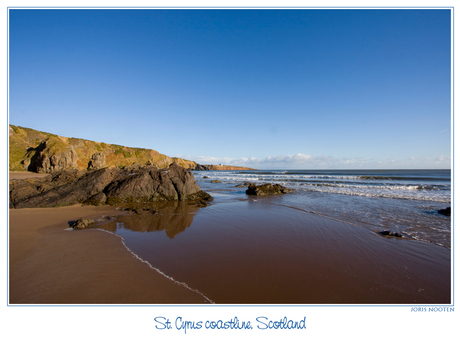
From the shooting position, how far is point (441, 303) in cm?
331

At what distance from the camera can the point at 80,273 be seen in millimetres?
3684

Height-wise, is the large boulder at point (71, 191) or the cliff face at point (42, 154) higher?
the cliff face at point (42, 154)

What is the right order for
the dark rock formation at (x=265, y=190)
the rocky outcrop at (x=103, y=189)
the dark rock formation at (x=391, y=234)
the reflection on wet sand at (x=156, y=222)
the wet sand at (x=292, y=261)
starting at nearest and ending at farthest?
the wet sand at (x=292, y=261)
the dark rock formation at (x=391, y=234)
the reflection on wet sand at (x=156, y=222)
the rocky outcrop at (x=103, y=189)
the dark rock formation at (x=265, y=190)

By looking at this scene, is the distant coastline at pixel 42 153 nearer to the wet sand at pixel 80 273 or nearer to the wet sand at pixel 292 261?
the wet sand at pixel 80 273

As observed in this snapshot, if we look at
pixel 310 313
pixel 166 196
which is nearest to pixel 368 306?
pixel 310 313

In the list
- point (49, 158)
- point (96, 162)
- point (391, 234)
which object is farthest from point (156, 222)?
point (96, 162)

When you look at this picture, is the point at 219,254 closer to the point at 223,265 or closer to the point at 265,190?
the point at 223,265

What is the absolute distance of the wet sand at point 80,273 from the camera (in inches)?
121

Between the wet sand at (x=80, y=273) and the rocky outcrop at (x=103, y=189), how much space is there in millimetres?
4588

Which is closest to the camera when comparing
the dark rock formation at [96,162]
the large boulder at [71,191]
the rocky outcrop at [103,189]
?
the large boulder at [71,191]

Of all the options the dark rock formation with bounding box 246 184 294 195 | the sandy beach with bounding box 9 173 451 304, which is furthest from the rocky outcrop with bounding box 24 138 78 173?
the sandy beach with bounding box 9 173 451 304

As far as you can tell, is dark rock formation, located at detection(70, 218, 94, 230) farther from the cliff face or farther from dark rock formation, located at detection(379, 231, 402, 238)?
the cliff face

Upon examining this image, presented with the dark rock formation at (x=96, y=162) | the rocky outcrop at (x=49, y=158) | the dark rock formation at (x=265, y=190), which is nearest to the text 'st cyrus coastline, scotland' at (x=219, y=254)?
the dark rock formation at (x=265, y=190)

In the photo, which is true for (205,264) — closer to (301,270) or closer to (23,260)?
(301,270)
